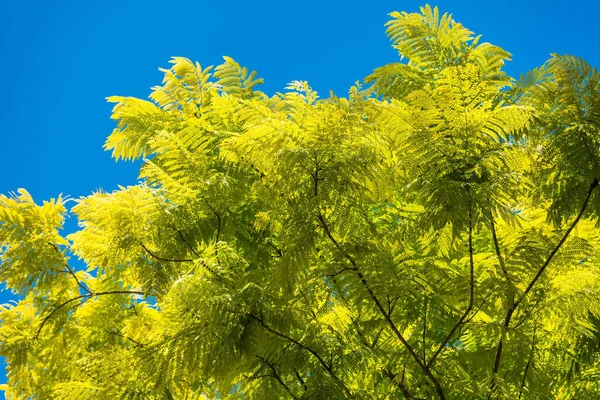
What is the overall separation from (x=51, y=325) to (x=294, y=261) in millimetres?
3328

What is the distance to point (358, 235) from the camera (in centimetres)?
377

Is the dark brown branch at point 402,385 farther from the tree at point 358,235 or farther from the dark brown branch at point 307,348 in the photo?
the dark brown branch at point 307,348

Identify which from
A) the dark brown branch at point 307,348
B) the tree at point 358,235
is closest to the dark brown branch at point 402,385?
the tree at point 358,235

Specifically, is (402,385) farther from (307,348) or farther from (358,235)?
(358,235)

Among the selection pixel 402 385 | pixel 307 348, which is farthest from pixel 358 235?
pixel 402 385

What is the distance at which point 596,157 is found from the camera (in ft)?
11.9

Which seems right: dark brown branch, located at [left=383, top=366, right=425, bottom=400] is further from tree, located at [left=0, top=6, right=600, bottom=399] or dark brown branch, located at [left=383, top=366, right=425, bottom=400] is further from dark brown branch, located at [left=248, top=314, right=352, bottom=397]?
dark brown branch, located at [left=248, top=314, right=352, bottom=397]

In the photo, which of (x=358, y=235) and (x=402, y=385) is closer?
(x=358, y=235)

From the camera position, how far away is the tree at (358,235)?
11.3 feet

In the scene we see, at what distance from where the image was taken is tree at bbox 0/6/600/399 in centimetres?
346

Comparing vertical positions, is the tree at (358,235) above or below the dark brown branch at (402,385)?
above

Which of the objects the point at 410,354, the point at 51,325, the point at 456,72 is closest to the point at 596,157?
the point at 456,72

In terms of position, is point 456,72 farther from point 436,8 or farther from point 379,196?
point 436,8

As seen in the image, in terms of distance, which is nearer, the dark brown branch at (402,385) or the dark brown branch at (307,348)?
the dark brown branch at (307,348)
